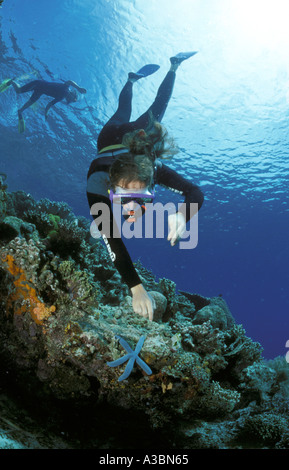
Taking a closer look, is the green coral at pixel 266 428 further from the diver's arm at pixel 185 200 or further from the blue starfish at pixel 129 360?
the diver's arm at pixel 185 200

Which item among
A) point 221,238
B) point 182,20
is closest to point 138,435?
point 182,20

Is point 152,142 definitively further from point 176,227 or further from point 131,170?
point 176,227

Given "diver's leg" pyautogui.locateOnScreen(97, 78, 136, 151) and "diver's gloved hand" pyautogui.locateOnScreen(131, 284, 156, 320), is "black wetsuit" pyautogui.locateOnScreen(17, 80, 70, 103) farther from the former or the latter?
"diver's gloved hand" pyautogui.locateOnScreen(131, 284, 156, 320)

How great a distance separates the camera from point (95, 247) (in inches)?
285

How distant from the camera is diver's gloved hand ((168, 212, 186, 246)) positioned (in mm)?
2985

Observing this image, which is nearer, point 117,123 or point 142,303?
point 142,303

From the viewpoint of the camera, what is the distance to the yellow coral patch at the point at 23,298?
3.35 m

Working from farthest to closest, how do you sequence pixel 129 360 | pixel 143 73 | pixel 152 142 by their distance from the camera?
pixel 143 73
pixel 152 142
pixel 129 360

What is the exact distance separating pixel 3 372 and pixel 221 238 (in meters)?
40.2

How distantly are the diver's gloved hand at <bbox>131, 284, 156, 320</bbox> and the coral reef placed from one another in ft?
2.02

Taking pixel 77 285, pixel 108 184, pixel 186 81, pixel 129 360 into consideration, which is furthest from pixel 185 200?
pixel 186 81

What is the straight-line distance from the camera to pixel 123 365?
301 centimetres

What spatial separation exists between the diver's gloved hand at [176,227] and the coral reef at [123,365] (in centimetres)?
139

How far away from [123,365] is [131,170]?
249cm
